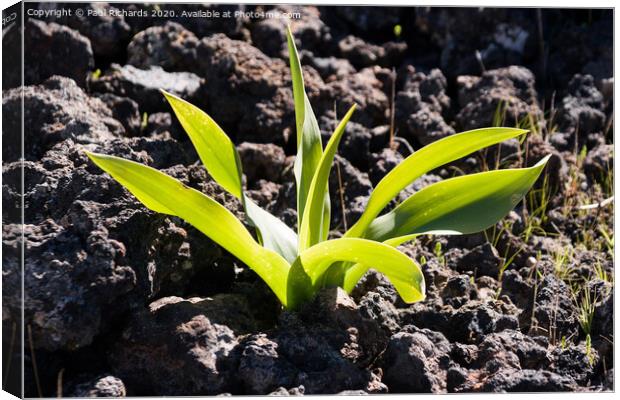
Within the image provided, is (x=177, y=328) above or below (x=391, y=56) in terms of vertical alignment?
below

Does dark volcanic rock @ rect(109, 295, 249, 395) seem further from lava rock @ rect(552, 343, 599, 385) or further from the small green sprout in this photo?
the small green sprout

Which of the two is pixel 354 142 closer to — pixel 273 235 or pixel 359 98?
pixel 359 98

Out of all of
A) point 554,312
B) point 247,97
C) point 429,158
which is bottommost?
point 554,312

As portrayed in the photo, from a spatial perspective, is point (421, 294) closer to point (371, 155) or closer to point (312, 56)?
point (371, 155)

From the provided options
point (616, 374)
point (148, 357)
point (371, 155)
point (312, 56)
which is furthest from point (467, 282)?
point (312, 56)

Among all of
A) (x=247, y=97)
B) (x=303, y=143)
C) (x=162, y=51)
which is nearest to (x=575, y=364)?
(x=303, y=143)

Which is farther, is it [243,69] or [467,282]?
[243,69]

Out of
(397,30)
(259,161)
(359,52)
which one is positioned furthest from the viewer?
(397,30)
